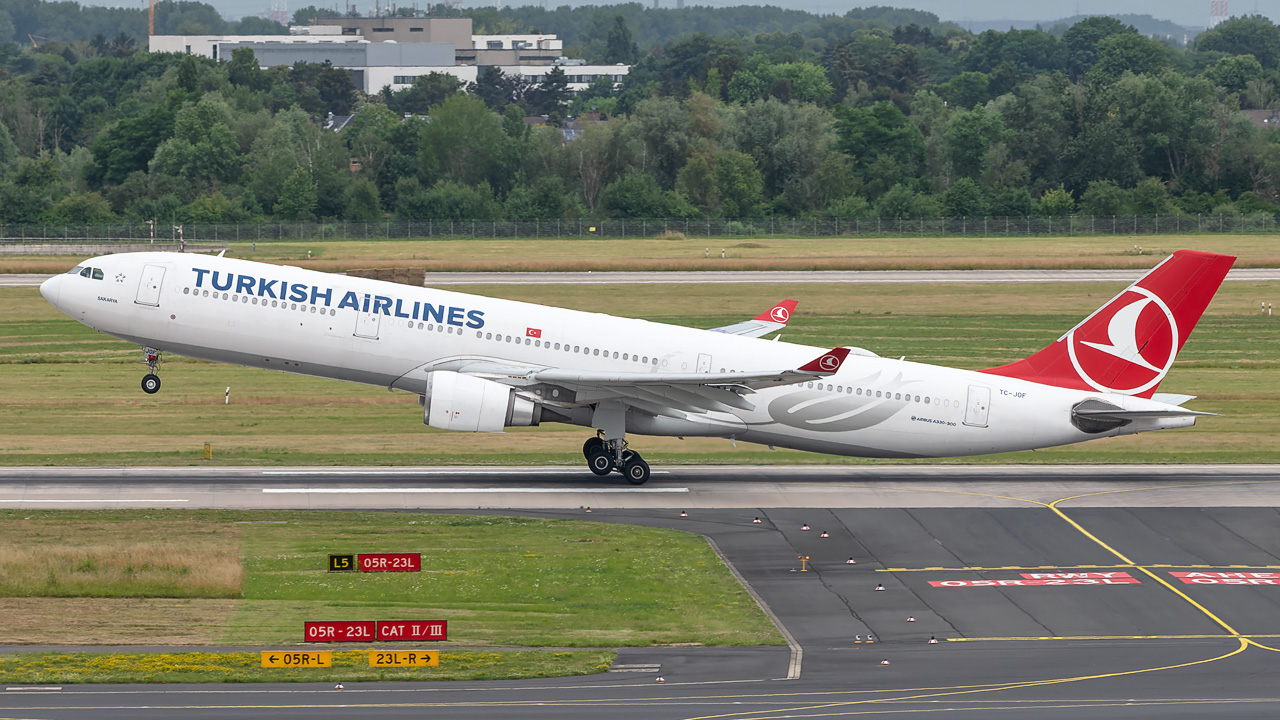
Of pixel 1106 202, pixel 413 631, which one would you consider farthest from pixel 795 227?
pixel 413 631

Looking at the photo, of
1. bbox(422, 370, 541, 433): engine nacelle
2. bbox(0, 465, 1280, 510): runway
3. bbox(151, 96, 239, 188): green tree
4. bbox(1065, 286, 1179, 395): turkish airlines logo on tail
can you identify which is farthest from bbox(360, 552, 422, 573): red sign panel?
bbox(151, 96, 239, 188): green tree

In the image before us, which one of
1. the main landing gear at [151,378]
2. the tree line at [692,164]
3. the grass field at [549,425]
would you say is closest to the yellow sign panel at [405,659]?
the main landing gear at [151,378]

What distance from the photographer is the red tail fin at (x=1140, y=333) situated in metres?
42.4

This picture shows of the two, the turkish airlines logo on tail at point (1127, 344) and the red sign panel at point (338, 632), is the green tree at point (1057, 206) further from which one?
the red sign panel at point (338, 632)

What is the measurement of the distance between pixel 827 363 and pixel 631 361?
704cm

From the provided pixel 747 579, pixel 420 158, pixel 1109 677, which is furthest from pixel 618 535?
pixel 420 158

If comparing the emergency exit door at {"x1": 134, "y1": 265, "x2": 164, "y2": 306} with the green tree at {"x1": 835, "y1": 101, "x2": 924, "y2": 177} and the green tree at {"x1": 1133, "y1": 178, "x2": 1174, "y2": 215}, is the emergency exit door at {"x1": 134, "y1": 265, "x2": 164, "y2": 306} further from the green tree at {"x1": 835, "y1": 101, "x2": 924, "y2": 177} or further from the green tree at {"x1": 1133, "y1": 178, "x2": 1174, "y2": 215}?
the green tree at {"x1": 835, "y1": 101, "x2": 924, "y2": 177}

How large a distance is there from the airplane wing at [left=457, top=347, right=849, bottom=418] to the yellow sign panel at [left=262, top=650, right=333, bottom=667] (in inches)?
625

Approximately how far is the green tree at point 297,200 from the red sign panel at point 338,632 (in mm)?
118226

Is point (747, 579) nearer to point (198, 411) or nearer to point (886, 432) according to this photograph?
point (886, 432)

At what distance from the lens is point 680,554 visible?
116 ft

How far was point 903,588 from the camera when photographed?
108 feet

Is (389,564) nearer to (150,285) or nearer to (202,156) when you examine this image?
(150,285)

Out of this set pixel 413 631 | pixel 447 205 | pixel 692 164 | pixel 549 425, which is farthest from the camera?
pixel 692 164
